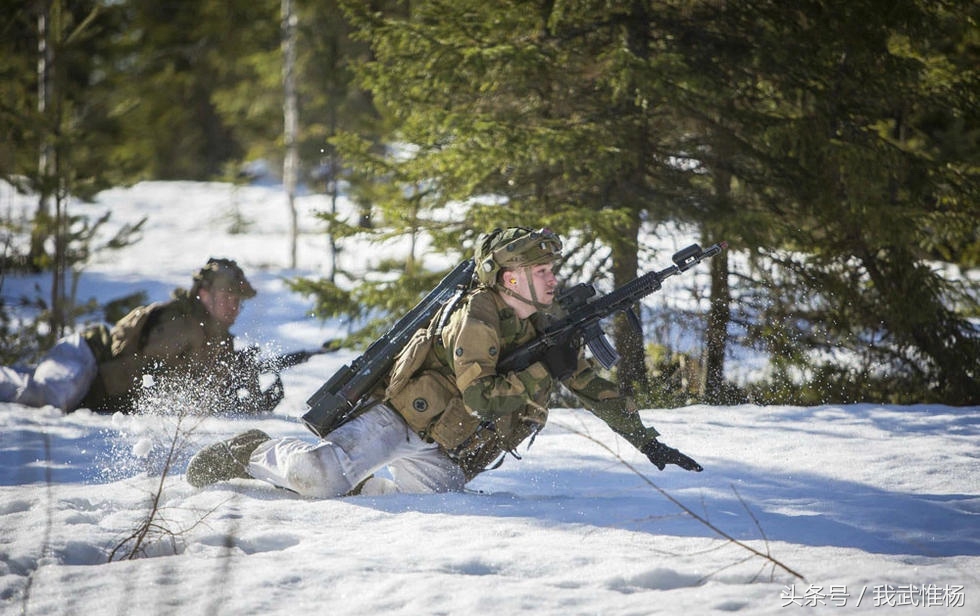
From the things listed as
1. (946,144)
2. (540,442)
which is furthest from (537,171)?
(946,144)

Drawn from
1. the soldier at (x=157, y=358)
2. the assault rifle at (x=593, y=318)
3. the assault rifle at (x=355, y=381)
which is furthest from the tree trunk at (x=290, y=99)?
the assault rifle at (x=593, y=318)

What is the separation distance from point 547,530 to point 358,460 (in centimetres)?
111

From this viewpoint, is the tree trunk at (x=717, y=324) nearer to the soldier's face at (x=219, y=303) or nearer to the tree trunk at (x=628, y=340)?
the tree trunk at (x=628, y=340)

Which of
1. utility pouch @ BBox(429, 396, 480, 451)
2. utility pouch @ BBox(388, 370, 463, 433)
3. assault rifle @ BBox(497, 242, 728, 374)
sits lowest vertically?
utility pouch @ BBox(429, 396, 480, 451)

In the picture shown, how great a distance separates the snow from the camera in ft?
10.0

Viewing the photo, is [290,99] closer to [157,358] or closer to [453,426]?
[157,358]

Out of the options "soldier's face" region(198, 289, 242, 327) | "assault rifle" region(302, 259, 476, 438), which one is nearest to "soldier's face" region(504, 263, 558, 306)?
"assault rifle" region(302, 259, 476, 438)

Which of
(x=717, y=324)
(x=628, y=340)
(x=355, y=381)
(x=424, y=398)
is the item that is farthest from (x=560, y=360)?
(x=717, y=324)

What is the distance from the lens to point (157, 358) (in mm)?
6996

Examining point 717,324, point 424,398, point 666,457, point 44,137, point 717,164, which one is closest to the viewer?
point 424,398

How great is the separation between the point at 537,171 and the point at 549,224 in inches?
49.3

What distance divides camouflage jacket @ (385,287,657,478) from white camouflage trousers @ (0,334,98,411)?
3.70m

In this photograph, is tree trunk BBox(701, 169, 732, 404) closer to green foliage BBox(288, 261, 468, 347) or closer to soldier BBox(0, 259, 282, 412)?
green foliage BBox(288, 261, 468, 347)

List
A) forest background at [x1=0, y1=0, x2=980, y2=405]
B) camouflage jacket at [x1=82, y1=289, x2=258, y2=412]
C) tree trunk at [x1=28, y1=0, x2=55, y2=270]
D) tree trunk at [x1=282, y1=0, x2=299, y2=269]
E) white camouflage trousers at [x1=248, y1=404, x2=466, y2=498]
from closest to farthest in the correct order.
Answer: white camouflage trousers at [x1=248, y1=404, x2=466, y2=498] < camouflage jacket at [x1=82, y1=289, x2=258, y2=412] < forest background at [x1=0, y1=0, x2=980, y2=405] < tree trunk at [x1=28, y1=0, x2=55, y2=270] < tree trunk at [x1=282, y1=0, x2=299, y2=269]
